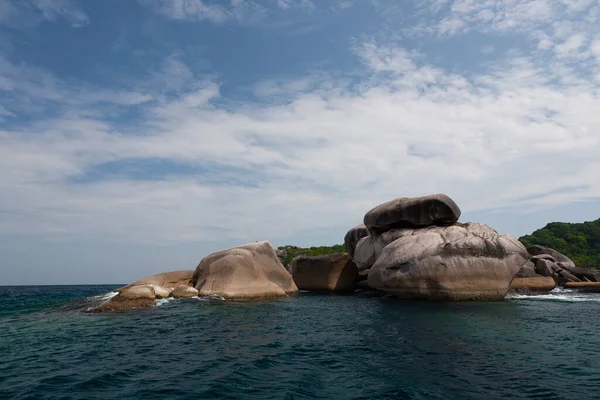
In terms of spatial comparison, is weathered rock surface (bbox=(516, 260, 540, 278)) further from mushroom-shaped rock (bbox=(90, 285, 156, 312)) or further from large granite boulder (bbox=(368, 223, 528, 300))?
mushroom-shaped rock (bbox=(90, 285, 156, 312))

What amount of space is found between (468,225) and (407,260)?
6.14 metres

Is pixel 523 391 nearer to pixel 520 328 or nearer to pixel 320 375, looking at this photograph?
pixel 320 375

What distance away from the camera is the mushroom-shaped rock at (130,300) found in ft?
70.6

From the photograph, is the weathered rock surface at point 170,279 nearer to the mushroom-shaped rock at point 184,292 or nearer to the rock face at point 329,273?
the mushroom-shaped rock at point 184,292

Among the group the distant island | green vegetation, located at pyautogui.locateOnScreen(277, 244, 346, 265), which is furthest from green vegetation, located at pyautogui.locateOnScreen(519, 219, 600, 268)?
green vegetation, located at pyautogui.locateOnScreen(277, 244, 346, 265)

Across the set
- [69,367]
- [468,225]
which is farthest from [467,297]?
[69,367]

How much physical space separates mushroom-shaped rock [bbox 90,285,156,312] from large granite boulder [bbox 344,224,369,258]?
81.4 feet

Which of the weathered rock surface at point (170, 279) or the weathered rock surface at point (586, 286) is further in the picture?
the weathered rock surface at point (586, 286)

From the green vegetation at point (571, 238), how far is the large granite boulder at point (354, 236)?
37442mm

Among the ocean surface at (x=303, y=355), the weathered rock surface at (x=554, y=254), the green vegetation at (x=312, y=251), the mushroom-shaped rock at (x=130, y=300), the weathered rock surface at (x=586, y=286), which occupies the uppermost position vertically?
the green vegetation at (x=312, y=251)

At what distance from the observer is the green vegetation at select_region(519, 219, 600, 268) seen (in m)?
66.2

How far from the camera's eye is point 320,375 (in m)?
9.44

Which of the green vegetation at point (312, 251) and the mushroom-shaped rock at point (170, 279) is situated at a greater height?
the green vegetation at point (312, 251)

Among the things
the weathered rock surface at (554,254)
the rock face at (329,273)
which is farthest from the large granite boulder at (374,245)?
the weathered rock surface at (554,254)
